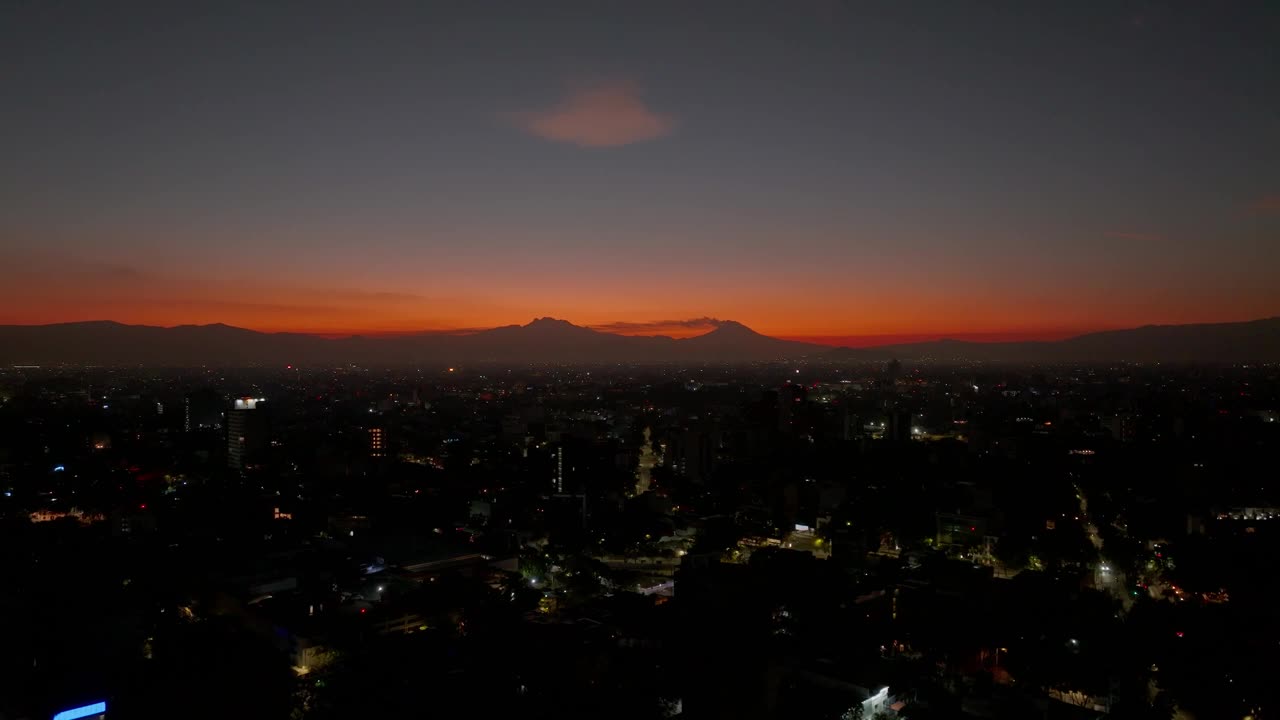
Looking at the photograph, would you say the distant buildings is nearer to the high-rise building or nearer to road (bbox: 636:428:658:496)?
the high-rise building

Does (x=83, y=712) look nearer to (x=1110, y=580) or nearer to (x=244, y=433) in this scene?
(x=1110, y=580)

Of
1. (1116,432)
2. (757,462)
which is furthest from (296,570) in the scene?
(1116,432)

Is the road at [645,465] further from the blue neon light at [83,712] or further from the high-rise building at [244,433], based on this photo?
the blue neon light at [83,712]

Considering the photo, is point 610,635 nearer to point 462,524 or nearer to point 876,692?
point 876,692

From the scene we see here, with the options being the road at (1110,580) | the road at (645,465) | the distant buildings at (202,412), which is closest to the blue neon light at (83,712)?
the road at (1110,580)

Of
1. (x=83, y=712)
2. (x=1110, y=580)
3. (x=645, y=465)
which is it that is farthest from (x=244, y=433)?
(x=1110, y=580)

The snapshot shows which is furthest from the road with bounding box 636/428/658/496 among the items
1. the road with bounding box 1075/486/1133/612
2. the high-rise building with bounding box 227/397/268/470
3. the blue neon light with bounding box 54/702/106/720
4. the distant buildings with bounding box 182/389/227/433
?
the distant buildings with bounding box 182/389/227/433
